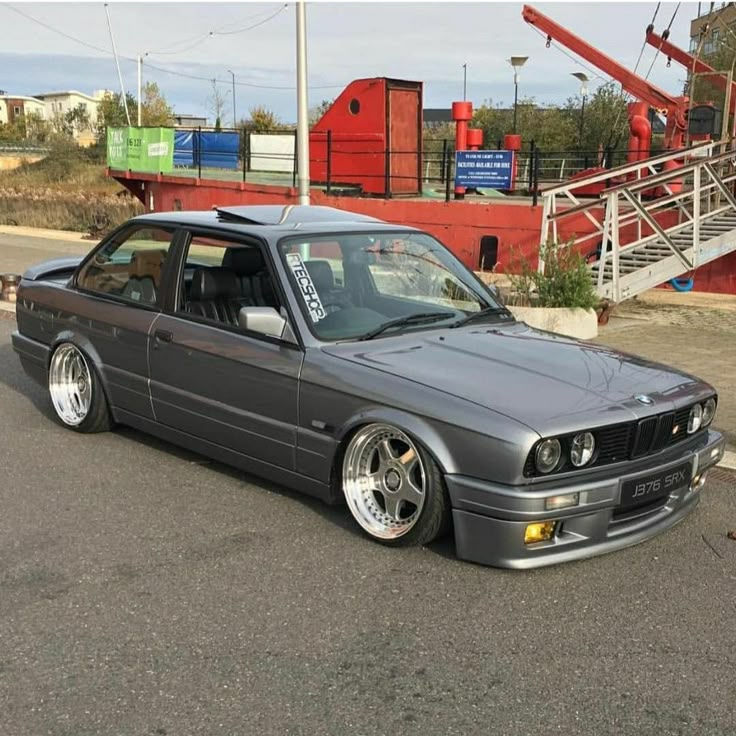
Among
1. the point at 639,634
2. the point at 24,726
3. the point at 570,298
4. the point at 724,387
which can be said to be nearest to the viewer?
the point at 24,726

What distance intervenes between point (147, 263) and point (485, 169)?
11689 millimetres

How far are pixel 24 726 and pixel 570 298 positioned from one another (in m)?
7.58

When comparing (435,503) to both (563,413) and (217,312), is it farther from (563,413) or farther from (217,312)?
(217,312)

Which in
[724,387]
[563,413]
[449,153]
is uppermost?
[449,153]

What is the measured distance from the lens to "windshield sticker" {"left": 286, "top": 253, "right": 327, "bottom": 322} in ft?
15.3

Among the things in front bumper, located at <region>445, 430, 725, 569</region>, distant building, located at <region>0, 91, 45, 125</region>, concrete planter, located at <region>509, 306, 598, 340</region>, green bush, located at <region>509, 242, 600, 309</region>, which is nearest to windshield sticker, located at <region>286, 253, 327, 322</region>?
front bumper, located at <region>445, 430, 725, 569</region>

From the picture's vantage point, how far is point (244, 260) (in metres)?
5.06

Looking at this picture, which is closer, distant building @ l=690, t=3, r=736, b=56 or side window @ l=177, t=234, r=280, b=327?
side window @ l=177, t=234, r=280, b=327

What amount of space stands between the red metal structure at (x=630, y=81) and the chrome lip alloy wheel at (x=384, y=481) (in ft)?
51.7

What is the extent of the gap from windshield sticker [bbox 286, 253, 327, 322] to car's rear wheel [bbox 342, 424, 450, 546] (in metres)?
0.77

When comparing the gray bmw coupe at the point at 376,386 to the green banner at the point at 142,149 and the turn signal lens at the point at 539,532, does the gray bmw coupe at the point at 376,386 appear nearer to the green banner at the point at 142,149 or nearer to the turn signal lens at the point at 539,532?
the turn signal lens at the point at 539,532

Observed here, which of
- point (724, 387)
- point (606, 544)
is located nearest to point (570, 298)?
point (724, 387)

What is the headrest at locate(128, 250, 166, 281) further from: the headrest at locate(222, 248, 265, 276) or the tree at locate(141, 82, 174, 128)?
the tree at locate(141, 82, 174, 128)

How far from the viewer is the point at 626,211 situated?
1431 cm
